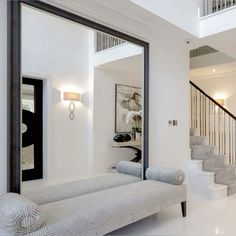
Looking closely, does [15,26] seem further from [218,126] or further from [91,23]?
[218,126]

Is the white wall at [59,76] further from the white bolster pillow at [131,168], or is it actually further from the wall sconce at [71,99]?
the white bolster pillow at [131,168]

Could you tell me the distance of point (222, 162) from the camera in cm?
486

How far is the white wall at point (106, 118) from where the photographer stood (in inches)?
132

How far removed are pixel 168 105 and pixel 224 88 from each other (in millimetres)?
3248

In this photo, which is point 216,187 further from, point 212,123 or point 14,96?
point 14,96

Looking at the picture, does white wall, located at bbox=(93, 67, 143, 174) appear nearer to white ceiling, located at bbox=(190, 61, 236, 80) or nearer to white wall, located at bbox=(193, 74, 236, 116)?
white ceiling, located at bbox=(190, 61, 236, 80)

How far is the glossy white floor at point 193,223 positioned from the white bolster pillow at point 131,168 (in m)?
0.61

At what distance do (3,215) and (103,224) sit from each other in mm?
871

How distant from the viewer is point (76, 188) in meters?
2.91

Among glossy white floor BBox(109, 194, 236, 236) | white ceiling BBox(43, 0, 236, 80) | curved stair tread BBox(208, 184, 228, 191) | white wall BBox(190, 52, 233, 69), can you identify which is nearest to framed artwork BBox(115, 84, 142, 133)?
white ceiling BBox(43, 0, 236, 80)

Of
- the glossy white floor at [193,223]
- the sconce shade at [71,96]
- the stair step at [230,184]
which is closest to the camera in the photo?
the glossy white floor at [193,223]

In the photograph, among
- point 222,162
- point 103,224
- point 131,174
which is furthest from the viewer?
point 222,162

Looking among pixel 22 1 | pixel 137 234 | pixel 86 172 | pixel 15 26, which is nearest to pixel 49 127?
pixel 86 172

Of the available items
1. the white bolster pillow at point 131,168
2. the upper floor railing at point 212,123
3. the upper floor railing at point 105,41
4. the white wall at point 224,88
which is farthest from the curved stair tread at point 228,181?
the upper floor railing at point 105,41
